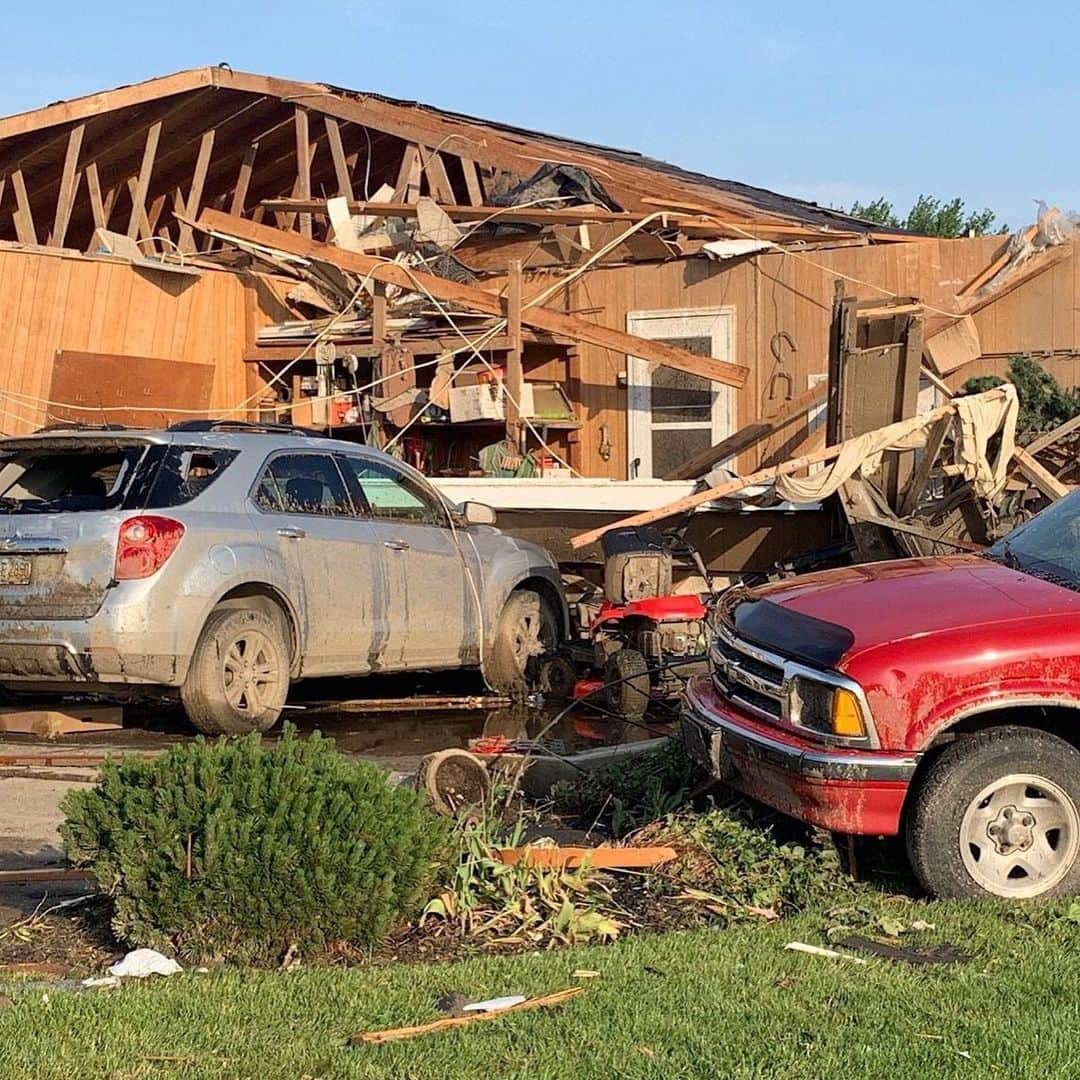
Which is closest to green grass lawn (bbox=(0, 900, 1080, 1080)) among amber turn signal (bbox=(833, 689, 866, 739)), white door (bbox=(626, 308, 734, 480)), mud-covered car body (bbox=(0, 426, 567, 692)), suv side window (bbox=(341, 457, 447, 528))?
amber turn signal (bbox=(833, 689, 866, 739))

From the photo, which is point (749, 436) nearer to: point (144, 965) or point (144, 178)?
point (144, 178)

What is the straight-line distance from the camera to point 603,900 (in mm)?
6082

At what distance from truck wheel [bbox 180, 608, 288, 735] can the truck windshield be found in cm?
453

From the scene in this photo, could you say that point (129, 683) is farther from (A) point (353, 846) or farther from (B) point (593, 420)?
(B) point (593, 420)

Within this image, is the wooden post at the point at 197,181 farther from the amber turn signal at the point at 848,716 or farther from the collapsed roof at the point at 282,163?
the amber turn signal at the point at 848,716

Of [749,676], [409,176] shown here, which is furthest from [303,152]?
[749,676]

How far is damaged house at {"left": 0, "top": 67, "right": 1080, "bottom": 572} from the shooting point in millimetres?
14570

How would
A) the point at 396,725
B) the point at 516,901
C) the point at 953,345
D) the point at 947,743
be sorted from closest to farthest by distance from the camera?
the point at 516,901 → the point at 947,743 → the point at 396,725 → the point at 953,345

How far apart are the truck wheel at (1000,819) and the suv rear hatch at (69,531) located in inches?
206

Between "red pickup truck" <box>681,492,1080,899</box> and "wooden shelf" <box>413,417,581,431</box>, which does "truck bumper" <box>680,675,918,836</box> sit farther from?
"wooden shelf" <box>413,417,581,431</box>

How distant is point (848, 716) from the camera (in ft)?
19.7

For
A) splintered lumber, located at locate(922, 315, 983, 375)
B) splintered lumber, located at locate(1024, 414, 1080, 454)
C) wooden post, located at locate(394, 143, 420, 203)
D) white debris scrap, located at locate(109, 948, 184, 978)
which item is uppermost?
wooden post, located at locate(394, 143, 420, 203)

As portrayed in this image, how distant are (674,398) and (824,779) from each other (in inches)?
428

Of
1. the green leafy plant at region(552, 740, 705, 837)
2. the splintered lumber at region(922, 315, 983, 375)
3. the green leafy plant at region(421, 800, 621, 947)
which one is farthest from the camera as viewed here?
the splintered lumber at region(922, 315, 983, 375)
